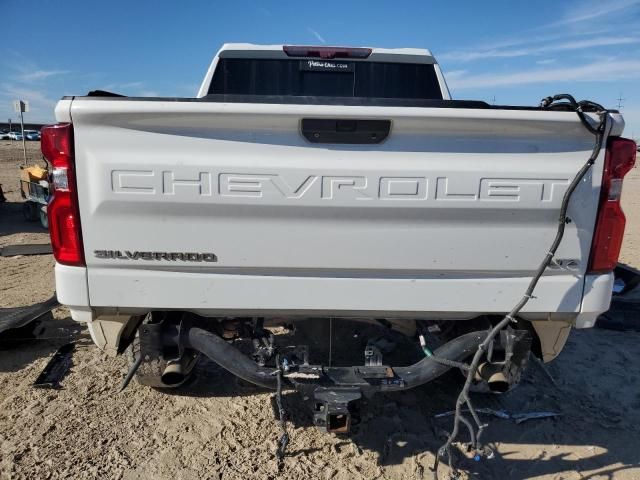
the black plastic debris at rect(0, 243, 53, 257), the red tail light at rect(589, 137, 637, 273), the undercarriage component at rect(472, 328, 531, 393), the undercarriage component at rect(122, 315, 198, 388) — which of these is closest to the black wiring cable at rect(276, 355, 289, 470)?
the undercarriage component at rect(122, 315, 198, 388)

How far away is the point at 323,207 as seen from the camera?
2227 millimetres

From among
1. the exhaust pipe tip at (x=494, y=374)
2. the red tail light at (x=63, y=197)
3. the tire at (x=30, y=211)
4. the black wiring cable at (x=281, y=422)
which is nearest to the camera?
the red tail light at (x=63, y=197)

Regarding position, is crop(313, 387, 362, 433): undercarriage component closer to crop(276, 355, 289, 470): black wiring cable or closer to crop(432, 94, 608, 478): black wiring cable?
crop(276, 355, 289, 470): black wiring cable

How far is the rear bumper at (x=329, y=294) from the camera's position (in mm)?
2309

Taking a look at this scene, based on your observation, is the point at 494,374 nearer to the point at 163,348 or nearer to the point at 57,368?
the point at 163,348

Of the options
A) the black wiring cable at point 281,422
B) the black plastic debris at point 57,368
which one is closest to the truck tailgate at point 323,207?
the black wiring cable at point 281,422

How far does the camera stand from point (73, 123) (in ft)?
7.00

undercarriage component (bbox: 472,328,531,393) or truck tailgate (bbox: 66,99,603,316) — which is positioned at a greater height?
truck tailgate (bbox: 66,99,603,316)

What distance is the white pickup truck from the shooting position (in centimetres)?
216

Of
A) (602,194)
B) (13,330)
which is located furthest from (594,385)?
(13,330)

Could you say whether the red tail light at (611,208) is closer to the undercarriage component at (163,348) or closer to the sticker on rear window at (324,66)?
the undercarriage component at (163,348)

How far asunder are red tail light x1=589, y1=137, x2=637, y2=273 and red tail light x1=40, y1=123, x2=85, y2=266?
8.14 feet

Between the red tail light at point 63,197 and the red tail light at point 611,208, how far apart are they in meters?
2.48

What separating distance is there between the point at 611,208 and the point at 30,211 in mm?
11028
